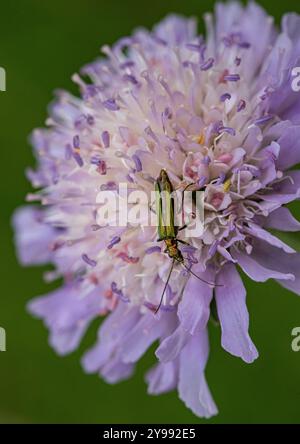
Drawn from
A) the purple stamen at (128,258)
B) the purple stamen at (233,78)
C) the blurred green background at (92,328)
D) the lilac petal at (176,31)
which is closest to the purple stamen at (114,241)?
the purple stamen at (128,258)

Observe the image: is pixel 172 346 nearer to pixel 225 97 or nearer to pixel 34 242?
pixel 225 97

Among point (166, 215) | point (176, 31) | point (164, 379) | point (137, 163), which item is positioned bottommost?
point (164, 379)

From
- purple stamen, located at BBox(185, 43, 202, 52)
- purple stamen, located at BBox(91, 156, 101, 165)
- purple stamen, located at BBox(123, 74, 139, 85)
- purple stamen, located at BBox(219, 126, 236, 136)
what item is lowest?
purple stamen, located at BBox(91, 156, 101, 165)

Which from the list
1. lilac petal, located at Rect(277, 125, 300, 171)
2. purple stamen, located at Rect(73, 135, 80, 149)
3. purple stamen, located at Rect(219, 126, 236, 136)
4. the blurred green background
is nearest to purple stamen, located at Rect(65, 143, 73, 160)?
purple stamen, located at Rect(73, 135, 80, 149)

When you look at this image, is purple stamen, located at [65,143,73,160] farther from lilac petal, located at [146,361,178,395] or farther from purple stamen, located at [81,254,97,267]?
lilac petal, located at [146,361,178,395]

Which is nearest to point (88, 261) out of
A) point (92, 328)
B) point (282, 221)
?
point (282, 221)

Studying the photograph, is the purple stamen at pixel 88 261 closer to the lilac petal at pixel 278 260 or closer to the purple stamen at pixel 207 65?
the lilac petal at pixel 278 260
